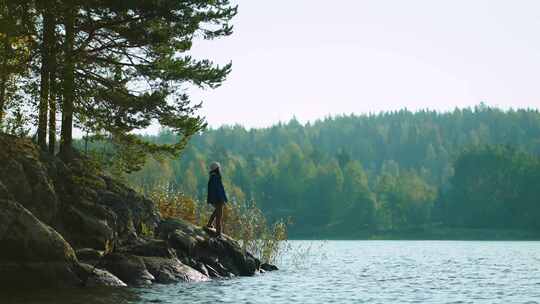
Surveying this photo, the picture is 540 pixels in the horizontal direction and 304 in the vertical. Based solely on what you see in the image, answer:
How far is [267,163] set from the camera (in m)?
166

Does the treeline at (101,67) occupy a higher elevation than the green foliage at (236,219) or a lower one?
higher

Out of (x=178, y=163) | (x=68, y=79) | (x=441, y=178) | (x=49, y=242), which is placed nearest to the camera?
(x=49, y=242)

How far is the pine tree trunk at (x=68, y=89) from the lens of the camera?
26953mm

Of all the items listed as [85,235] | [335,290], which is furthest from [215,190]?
[335,290]

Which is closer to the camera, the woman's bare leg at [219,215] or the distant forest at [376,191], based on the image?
the woman's bare leg at [219,215]

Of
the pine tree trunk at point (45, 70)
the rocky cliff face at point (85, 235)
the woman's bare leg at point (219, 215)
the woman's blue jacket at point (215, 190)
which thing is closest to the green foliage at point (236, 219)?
the rocky cliff face at point (85, 235)

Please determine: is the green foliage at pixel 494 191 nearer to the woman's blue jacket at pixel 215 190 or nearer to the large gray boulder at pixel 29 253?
the woman's blue jacket at pixel 215 190

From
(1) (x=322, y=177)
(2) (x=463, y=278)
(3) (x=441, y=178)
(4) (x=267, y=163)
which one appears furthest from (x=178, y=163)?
(2) (x=463, y=278)

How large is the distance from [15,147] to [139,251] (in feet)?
17.0

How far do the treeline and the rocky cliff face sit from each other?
138 cm

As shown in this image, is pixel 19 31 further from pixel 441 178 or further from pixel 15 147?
pixel 441 178

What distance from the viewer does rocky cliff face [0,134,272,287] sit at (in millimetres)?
→ 23031

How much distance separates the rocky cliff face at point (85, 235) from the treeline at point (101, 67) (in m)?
1.38

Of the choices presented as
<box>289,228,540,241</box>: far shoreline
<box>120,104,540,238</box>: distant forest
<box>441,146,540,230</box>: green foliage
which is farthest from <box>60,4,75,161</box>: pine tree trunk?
<box>441,146,540,230</box>: green foliage
